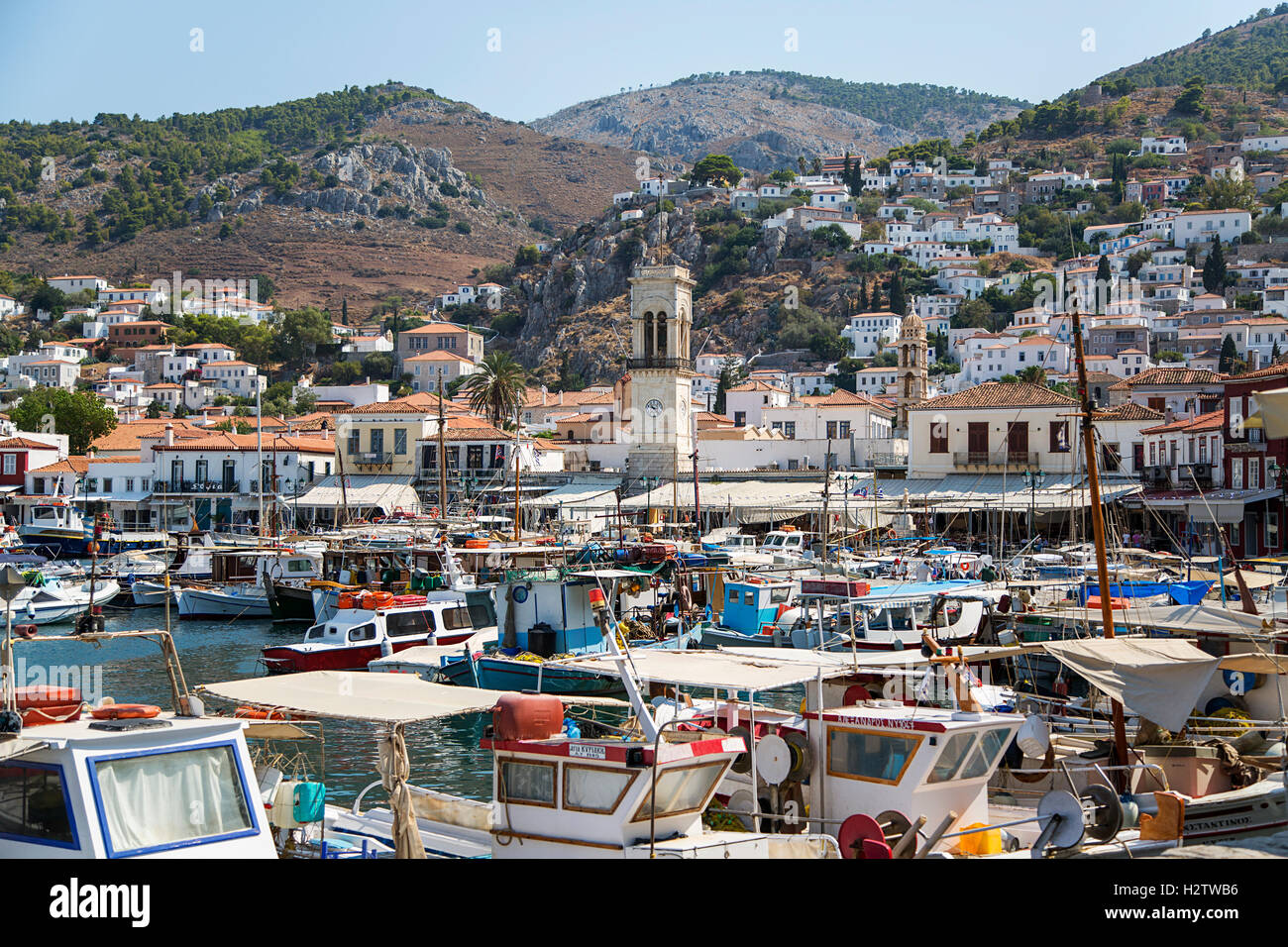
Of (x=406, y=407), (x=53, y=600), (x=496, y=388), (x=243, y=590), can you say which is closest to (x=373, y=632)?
(x=243, y=590)

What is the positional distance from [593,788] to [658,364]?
56437 millimetres

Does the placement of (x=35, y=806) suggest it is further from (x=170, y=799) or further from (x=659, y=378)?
(x=659, y=378)

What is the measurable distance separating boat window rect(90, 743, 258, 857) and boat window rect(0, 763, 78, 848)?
288 millimetres

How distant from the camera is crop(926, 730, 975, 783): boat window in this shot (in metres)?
12.9

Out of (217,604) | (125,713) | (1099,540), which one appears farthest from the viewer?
(217,604)

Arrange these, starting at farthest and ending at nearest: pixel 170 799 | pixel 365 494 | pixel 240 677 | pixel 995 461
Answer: pixel 365 494 < pixel 995 461 < pixel 240 677 < pixel 170 799

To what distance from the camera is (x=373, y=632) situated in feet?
108

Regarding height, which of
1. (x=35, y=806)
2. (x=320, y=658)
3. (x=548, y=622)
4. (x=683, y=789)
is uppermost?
(x=35, y=806)

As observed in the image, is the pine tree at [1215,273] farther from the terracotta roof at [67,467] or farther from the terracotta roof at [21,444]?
the terracotta roof at [21,444]

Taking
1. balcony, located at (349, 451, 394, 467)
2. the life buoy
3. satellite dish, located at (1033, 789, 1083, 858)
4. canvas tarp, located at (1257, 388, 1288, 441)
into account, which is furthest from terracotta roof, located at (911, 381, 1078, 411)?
the life buoy

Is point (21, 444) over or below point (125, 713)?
over

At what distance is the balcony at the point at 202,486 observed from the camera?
75500 millimetres

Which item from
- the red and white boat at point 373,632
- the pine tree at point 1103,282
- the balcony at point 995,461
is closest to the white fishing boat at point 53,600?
the red and white boat at point 373,632
